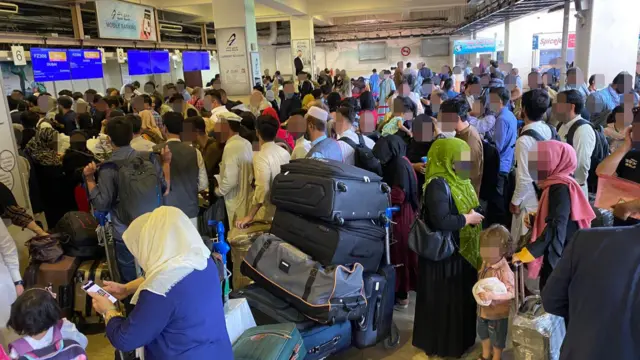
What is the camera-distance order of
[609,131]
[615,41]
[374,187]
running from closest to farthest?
[374,187] → [609,131] → [615,41]

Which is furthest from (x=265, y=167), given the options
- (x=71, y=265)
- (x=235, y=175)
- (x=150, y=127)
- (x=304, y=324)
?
(x=150, y=127)

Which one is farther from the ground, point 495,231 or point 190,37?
point 190,37

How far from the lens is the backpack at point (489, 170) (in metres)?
4.23

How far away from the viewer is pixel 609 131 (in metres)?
4.67

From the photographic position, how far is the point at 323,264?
2.88 meters

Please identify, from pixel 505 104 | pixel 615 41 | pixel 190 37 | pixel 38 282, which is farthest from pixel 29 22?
pixel 615 41

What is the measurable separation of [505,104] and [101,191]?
4091 millimetres

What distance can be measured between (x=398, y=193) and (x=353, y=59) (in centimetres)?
2376

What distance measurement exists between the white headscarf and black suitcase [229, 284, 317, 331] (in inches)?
42.0

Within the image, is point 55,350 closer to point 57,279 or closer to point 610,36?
point 57,279

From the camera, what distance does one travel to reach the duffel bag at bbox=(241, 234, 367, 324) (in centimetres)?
276

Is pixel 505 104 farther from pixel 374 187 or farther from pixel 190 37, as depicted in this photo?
pixel 190 37

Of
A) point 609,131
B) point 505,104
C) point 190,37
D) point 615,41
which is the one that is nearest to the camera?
point 609,131

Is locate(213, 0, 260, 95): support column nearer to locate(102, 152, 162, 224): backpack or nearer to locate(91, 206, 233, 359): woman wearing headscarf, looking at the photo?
locate(102, 152, 162, 224): backpack
